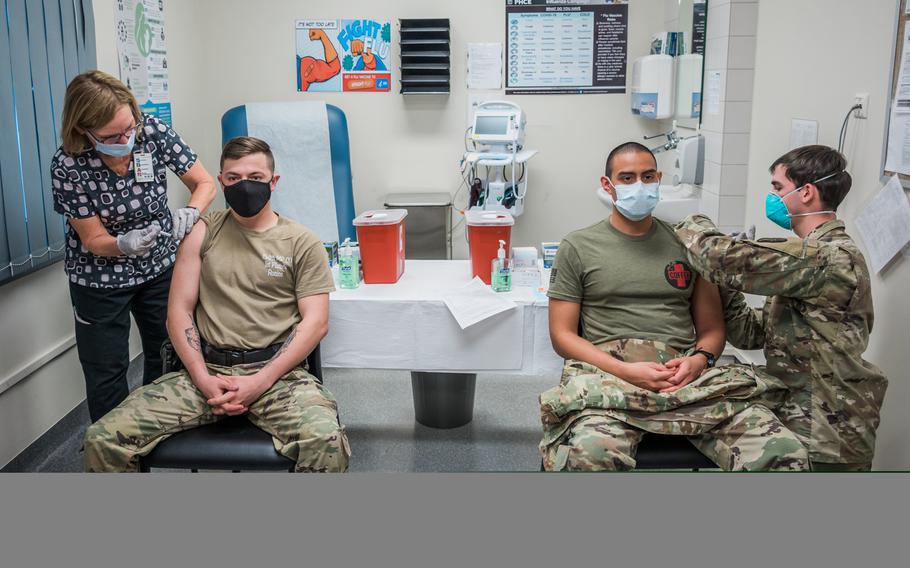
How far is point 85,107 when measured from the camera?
2092mm

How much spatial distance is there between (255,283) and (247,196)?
0.80 feet

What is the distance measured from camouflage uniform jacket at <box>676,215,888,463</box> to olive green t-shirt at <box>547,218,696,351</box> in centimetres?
18

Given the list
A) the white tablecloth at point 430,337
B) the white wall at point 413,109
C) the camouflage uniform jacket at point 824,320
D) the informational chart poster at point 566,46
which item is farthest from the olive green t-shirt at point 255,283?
the informational chart poster at point 566,46

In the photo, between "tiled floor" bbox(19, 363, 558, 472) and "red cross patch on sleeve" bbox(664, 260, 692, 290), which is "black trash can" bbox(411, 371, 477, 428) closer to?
"tiled floor" bbox(19, 363, 558, 472)

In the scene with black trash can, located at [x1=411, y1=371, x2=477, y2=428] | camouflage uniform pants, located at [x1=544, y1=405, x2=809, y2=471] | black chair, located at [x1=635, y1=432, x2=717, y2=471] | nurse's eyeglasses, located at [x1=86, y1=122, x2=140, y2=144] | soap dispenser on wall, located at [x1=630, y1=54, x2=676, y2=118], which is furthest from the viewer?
soap dispenser on wall, located at [x1=630, y1=54, x2=676, y2=118]

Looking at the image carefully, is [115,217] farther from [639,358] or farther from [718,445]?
[718,445]

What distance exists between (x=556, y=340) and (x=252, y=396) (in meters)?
0.82

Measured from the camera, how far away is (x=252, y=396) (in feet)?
6.47

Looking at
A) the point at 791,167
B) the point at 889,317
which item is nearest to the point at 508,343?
the point at 791,167

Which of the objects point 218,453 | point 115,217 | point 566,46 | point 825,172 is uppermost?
point 566,46

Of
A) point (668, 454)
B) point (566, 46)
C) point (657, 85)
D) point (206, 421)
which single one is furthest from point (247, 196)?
point (566, 46)

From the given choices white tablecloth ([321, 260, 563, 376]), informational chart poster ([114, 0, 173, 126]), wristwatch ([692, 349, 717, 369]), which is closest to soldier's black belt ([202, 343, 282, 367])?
white tablecloth ([321, 260, 563, 376])

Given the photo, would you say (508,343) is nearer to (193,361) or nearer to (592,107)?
(193,361)

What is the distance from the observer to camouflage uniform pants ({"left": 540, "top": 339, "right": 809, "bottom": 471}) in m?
1.72
